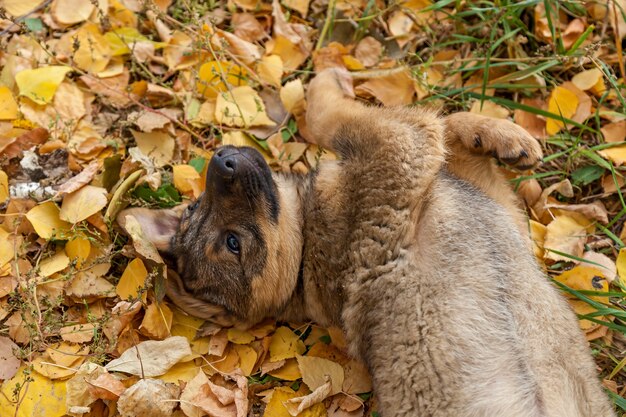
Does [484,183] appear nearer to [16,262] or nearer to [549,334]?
[549,334]

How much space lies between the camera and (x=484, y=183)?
178 inches

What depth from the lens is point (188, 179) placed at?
4.96 meters

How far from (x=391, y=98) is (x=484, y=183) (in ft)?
3.66

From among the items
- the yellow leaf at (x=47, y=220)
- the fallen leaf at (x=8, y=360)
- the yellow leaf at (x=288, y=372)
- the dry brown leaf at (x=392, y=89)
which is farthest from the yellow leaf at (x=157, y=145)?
the yellow leaf at (x=288, y=372)

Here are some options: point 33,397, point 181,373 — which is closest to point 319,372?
point 181,373

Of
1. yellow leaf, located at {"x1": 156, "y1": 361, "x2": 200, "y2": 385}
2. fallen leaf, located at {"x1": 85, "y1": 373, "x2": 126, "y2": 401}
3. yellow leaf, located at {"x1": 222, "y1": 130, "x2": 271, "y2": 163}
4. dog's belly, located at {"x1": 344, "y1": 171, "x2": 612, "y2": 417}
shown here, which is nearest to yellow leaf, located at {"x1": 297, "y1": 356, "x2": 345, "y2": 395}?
dog's belly, located at {"x1": 344, "y1": 171, "x2": 612, "y2": 417}

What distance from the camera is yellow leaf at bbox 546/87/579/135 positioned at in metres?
5.08

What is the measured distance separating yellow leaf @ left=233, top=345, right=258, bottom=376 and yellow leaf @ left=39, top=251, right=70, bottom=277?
1.28 metres

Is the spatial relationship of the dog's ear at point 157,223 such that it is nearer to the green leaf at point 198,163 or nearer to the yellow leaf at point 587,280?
the green leaf at point 198,163

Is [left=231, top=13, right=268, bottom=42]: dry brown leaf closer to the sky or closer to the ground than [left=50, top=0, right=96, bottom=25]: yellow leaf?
closer to the sky

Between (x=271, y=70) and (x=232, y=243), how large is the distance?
1.68m

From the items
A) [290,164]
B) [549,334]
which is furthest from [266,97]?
[549,334]

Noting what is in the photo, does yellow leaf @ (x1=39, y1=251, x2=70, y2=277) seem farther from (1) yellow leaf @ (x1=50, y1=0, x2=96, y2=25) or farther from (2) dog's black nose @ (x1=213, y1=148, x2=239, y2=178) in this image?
(1) yellow leaf @ (x1=50, y1=0, x2=96, y2=25)

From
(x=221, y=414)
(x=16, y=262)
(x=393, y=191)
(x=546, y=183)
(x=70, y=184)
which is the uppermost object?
(x=393, y=191)
